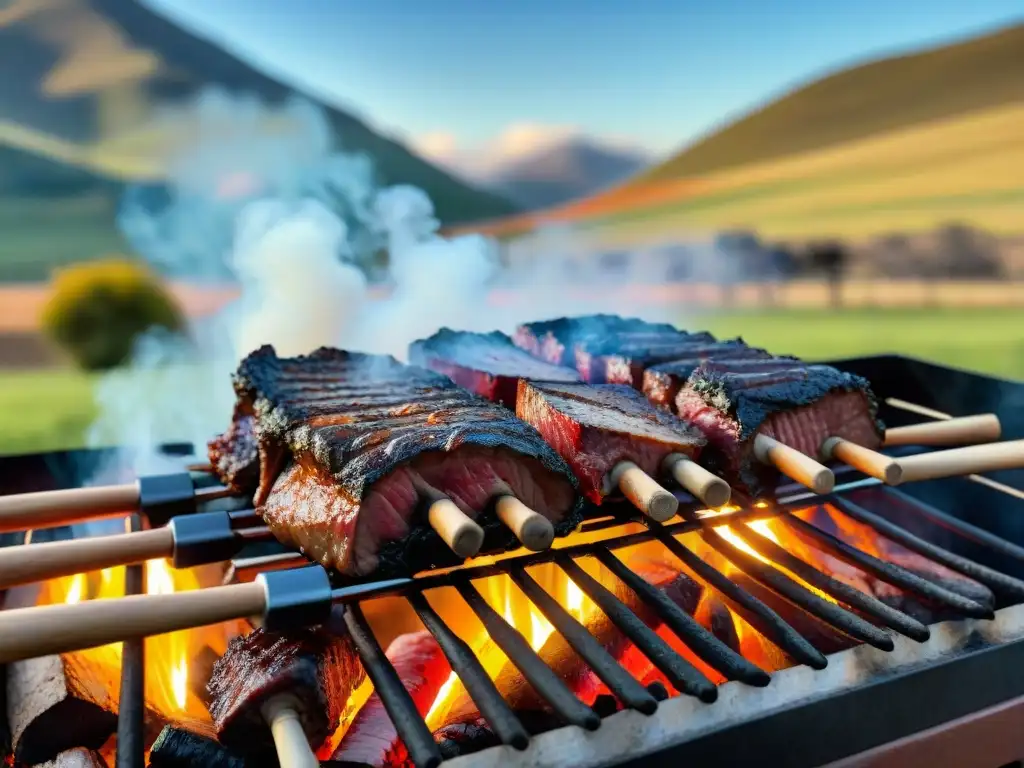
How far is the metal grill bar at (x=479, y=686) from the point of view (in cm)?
136

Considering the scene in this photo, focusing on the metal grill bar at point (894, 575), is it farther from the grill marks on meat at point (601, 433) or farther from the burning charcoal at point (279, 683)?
the burning charcoal at point (279, 683)

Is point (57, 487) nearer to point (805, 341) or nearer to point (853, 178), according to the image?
point (805, 341)

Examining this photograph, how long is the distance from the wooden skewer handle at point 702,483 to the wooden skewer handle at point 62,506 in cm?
168

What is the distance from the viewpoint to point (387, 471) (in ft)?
6.11

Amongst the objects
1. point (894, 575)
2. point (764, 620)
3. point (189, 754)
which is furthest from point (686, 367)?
point (189, 754)

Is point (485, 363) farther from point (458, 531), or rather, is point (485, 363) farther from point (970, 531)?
point (970, 531)

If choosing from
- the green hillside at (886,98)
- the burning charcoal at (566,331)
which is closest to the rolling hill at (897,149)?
the green hillside at (886,98)

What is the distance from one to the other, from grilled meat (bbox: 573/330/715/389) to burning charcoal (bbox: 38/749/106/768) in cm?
212

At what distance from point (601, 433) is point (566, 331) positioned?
128cm

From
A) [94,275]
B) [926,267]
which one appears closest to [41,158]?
[94,275]

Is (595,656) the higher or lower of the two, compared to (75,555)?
lower

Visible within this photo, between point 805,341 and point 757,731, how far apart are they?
9.45 metres

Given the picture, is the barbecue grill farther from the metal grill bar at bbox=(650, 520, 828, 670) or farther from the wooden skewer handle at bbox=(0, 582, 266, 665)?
the wooden skewer handle at bbox=(0, 582, 266, 665)

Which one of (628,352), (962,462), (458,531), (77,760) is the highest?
(628,352)
